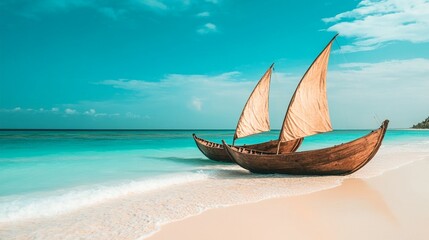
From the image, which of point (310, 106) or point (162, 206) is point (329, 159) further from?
point (162, 206)

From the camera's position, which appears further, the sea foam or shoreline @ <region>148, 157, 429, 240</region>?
the sea foam

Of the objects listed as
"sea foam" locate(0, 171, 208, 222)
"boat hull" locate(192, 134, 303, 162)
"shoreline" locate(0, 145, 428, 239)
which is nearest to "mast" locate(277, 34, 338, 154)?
"shoreline" locate(0, 145, 428, 239)

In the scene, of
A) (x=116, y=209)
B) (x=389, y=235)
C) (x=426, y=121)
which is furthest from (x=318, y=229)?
(x=426, y=121)

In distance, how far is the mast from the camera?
1420 centimetres

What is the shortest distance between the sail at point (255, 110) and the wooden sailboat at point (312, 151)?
4.95 metres

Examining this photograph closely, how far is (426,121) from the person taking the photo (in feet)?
482

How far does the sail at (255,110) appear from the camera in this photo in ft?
64.1

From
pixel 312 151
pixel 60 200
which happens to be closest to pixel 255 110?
pixel 312 151

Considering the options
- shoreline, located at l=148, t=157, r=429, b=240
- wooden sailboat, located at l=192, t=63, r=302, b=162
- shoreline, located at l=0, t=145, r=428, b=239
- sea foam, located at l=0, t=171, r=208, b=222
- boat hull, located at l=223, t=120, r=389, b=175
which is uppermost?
wooden sailboat, located at l=192, t=63, r=302, b=162

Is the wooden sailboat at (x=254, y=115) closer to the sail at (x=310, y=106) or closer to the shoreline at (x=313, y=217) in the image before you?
the sail at (x=310, y=106)

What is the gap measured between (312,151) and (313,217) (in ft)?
19.7

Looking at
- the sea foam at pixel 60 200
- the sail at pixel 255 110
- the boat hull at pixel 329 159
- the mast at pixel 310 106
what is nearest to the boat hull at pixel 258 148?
the sail at pixel 255 110

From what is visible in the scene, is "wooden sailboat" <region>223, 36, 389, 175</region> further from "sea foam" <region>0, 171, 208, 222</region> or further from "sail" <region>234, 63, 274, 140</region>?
"sail" <region>234, 63, 274, 140</region>

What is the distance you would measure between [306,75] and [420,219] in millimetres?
8779
